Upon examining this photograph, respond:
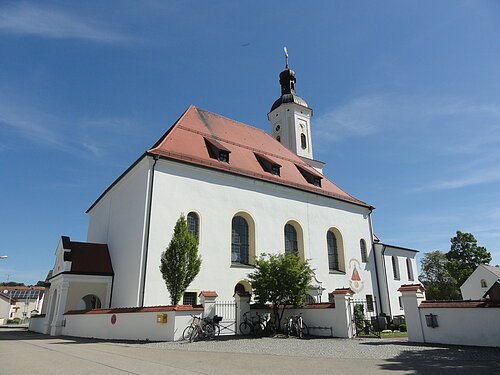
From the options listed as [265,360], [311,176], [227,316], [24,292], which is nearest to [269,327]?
[227,316]

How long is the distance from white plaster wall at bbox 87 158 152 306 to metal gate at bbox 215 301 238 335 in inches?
142

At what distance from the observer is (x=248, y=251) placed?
19.6 meters

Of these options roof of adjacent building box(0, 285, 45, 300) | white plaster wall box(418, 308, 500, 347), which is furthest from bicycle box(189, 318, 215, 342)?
roof of adjacent building box(0, 285, 45, 300)

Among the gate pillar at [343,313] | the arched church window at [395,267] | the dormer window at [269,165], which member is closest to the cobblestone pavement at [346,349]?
the gate pillar at [343,313]

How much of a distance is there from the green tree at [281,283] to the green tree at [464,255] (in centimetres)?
4148

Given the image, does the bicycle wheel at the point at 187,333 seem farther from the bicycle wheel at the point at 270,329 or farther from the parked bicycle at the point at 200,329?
the bicycle wheel at the point at 270,329

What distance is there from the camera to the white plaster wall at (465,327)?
34.1 ft

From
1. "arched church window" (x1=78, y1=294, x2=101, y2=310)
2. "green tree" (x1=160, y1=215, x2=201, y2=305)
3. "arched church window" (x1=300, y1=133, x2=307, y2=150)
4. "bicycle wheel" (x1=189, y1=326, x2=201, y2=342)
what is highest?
"arched church window" (x1=300, y1=133, x2=307, y2=150)

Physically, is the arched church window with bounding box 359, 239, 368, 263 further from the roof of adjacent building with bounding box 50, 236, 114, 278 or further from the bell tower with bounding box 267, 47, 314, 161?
the roof of adjacent building with bounding box 50, 236, 114, 278

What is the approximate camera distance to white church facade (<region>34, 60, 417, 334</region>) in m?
16.7

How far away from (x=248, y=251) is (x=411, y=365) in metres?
12.6

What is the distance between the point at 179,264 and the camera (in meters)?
14.6

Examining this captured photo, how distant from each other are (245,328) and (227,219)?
5922mm

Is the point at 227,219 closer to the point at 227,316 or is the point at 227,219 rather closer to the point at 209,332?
the point at 227,316
